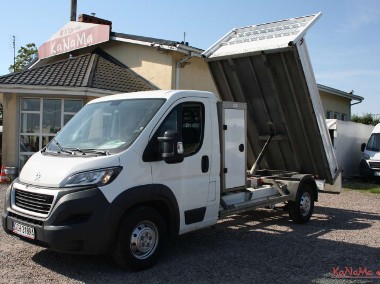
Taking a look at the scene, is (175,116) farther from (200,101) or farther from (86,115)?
(86,115)

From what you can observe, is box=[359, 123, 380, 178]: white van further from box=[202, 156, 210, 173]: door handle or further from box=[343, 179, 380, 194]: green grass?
box=[202, 156, 210, 173]: door handle

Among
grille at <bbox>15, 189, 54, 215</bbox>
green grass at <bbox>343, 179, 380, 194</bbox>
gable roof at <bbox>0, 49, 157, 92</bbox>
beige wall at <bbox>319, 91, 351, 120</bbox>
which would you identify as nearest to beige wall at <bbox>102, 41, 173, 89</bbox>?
gable roof at <bbox>0, 49, 157, 92</bbox>

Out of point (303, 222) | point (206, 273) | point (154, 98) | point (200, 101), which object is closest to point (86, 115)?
point (154, 98)

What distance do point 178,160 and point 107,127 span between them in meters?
1.11

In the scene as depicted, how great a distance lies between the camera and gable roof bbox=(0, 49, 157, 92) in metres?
13.3

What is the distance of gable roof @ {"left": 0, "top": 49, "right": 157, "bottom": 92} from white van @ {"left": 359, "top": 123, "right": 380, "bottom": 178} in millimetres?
8928

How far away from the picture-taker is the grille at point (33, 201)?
183 inches

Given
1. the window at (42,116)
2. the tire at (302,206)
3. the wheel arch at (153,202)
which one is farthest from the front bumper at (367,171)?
the wheel arch at (153,202)

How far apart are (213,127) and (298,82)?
2.19 metres

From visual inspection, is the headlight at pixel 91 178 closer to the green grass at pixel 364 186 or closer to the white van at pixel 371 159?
the green grass at pixel 364 186

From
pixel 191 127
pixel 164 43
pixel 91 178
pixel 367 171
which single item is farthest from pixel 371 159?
pixel 91 178

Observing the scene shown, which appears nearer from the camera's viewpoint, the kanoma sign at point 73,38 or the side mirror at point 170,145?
the side mirror at point 170,145

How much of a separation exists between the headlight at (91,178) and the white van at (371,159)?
14018mm

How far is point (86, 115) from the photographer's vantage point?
600 centimetres
